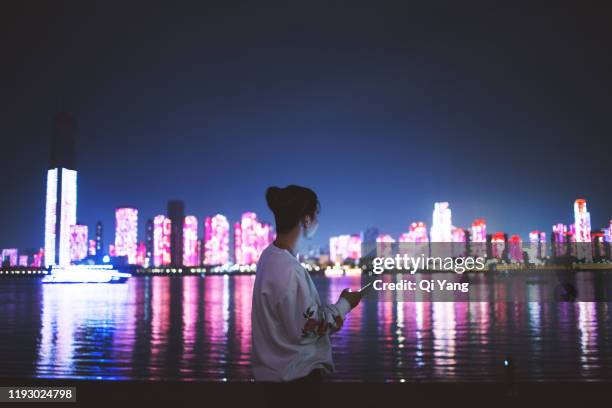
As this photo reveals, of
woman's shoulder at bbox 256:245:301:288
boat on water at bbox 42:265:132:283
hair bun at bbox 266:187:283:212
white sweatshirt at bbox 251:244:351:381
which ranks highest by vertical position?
hair bun at bbox 266:187:283:212

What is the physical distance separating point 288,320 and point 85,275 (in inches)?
6919

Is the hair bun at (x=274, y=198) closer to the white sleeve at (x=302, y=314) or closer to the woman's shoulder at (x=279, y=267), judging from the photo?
the woman's shoulder at (x=279, y=267)

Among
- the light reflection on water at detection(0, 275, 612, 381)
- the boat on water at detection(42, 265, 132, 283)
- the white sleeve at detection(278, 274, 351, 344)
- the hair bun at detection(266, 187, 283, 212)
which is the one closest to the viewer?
the white sleeve at detection(278, 274, 351, 344)

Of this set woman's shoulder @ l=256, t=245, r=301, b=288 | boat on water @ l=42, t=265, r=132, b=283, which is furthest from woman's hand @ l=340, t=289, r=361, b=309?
boat on water @ l=42, t=265, r=132, b=283

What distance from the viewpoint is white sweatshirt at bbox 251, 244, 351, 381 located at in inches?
123

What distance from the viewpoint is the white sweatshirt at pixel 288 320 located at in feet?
10.2

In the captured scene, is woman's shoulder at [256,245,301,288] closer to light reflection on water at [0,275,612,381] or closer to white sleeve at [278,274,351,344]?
white sleeve at [278,274,351,344]

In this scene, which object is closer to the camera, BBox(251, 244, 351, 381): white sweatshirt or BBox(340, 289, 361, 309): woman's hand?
BBox(251, 244, 351, 381): white sweatshirt

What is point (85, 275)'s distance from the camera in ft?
547

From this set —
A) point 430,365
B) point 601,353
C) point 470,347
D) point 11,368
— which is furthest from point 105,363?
point 601,353

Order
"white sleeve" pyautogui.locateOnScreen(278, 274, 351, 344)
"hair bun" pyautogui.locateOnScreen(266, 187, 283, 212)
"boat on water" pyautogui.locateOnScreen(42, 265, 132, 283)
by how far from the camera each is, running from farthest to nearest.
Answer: "boat on water" pyautogui.locateOnScreen(42, 265, 132, 283)
"hair bun" pyautogui.locateOnScreen(266, 187, 283, 212)
"white sleeve" pyautogui.locateOnScreen(278, 274, 351, 344)

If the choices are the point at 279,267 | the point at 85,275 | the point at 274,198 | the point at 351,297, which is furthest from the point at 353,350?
the point at 85,275

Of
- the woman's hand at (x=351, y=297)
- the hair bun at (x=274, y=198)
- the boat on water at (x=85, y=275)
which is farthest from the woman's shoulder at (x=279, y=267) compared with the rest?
the boat on water at (x=85, y=275)

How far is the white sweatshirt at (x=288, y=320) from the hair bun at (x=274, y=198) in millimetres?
226
